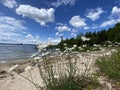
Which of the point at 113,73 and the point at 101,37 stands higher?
the point at 101,37

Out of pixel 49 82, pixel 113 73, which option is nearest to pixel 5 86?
pixel 49 82

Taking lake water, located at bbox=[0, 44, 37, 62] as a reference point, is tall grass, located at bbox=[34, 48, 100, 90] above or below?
below

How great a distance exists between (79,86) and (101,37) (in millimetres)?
46574

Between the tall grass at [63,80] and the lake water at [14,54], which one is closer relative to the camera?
the tall grass at [63,80]

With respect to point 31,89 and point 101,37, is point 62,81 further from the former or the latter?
point 101,37

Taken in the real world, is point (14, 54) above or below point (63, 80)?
above

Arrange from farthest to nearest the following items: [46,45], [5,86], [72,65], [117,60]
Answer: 1. [117,60]
2. [5,86]
3. [72,65]
4. [46,45]

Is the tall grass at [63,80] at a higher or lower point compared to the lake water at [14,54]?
lower

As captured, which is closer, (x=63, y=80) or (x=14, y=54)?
(x=63, y=80)

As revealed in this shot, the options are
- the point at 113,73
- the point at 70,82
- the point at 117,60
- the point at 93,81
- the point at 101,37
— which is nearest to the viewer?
the point at 70,82

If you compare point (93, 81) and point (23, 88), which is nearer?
point (93, 81)

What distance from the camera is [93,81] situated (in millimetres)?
4336

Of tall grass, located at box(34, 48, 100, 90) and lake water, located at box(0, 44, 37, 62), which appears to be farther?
lake water, located at box(0, 44, 37, 62)

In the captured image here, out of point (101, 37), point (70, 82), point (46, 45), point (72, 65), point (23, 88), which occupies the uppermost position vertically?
point (101, 37)
